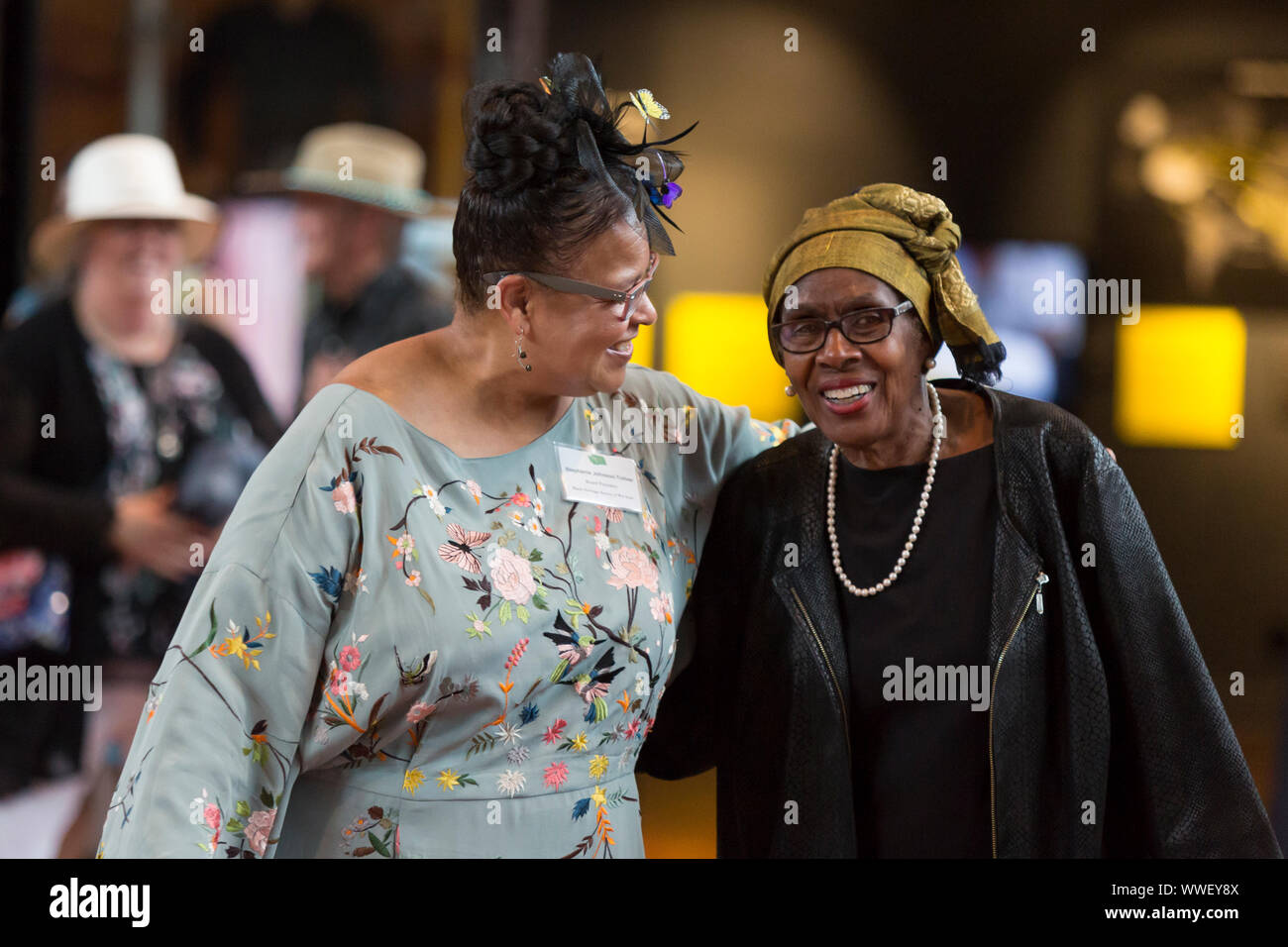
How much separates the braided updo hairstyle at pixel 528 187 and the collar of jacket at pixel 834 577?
0.60m

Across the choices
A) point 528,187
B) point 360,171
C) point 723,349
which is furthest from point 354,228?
point 528,187

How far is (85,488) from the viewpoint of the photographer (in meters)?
3.84

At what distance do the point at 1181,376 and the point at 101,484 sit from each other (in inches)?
151

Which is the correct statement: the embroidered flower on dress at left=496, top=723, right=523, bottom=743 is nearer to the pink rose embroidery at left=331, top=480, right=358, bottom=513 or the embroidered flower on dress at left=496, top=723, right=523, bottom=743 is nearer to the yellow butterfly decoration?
the pink rose embroidery at left=331, top=480, right=358, bottom=513

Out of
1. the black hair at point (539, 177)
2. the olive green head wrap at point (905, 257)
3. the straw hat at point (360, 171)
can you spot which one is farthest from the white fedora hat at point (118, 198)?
the olive green head wrap at point (905, 257)

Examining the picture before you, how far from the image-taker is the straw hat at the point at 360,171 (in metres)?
4.43

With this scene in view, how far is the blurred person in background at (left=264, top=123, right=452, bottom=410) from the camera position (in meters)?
A: 4.38

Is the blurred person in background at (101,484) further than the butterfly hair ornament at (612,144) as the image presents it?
Yes

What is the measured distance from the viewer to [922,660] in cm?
190

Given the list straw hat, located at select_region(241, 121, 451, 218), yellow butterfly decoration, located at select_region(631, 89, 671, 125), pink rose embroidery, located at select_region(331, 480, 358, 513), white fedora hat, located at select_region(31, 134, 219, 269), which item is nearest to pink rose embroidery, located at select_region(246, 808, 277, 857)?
pink rose embroidery, located at select_region(331, 480, 358, 513)

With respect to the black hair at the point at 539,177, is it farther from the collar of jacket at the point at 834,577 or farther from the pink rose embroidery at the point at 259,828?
the pink rose embroidery at the point at 259,828

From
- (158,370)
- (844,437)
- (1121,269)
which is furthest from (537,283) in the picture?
(1121,269)

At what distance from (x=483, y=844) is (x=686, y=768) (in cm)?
58

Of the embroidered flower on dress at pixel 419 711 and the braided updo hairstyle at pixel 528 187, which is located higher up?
the braided updo hairstyle at pixel 528 187
